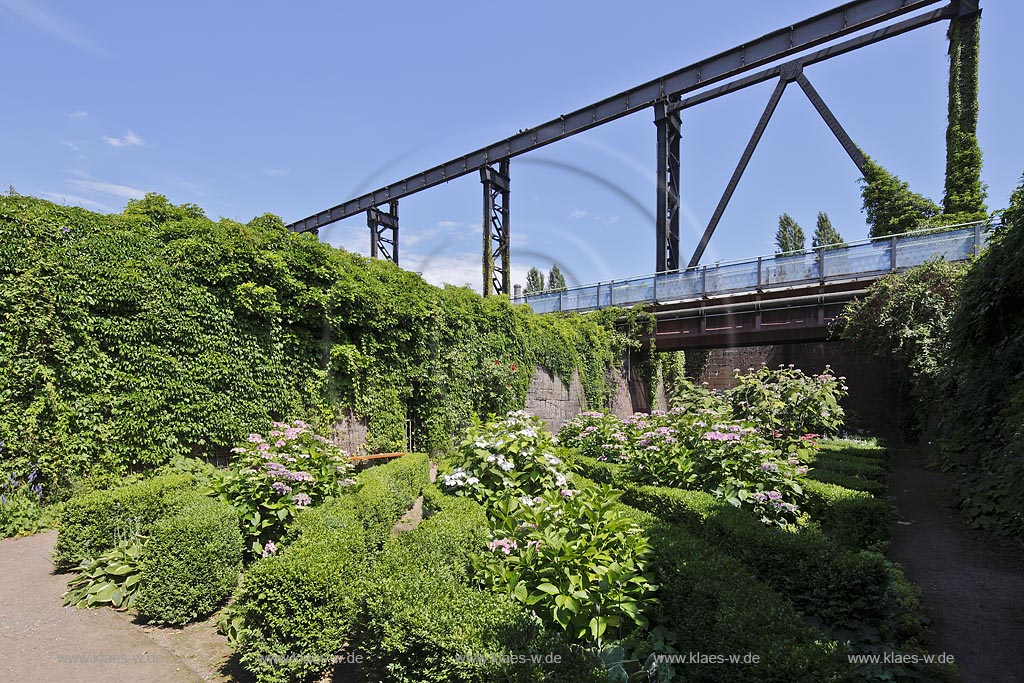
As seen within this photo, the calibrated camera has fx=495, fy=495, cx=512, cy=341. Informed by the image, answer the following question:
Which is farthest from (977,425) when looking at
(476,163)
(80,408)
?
(476,163)

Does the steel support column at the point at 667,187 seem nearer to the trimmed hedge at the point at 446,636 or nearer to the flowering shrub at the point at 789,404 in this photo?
the flowering shrub at the point at 789,404

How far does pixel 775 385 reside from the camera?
10.8 m

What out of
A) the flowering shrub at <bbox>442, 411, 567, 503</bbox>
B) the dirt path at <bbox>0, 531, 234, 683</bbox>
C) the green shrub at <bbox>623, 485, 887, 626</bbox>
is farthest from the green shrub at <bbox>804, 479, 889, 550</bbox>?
the dirt path at <bbox>0, 531, 234, 683</bbox>

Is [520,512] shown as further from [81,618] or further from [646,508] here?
[81,618]

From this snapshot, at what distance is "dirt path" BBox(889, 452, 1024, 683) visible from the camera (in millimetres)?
3732

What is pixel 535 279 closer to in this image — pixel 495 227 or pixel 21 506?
pixel 495 227

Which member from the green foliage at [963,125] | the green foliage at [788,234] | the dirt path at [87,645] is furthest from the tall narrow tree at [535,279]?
the dirt path at [87,645]

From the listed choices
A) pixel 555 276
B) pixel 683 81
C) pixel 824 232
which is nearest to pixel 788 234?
pixel 824 232

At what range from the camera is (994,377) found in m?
7.16

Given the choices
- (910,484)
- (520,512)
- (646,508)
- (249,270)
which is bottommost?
(910,484)

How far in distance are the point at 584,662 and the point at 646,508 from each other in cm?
376

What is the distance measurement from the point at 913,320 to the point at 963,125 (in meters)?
11.4

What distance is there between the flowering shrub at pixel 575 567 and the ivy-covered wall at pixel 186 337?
5.50 metres

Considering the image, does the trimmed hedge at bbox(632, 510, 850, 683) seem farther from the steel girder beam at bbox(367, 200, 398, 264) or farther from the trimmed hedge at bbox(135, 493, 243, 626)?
the steel girder beam at bbox(367, 200, 398, 264)
